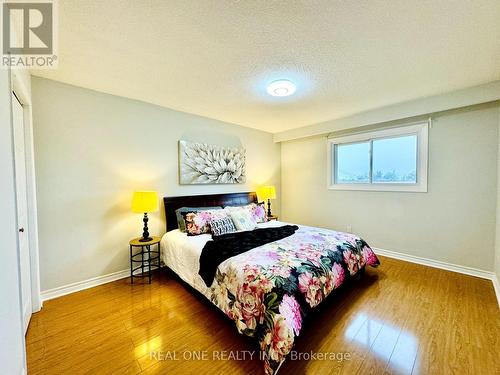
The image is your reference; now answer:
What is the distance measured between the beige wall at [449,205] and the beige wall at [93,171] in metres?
3.29

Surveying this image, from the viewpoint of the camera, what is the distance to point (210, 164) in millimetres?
3611

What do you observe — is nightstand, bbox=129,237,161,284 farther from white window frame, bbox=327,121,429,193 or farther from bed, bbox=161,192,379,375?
white window frame, bbox=327,121,429,193

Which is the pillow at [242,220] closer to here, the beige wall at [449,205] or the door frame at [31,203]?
the beige wall at [449,205]

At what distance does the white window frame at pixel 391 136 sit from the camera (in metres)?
3.08

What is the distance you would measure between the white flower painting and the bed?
1.02 m

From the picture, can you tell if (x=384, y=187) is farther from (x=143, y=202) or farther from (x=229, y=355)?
(x=143, y=202)

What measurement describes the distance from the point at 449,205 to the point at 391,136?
4.18 ft

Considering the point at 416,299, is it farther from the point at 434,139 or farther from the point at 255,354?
the point at 434,139

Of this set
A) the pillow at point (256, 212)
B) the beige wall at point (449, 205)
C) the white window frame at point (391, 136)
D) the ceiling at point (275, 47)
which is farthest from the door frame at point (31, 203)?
the beige wall at point (449, 205)

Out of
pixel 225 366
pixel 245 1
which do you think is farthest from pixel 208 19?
pixel 225 366

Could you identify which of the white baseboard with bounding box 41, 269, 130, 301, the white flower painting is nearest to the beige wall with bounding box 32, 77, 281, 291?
the white baseboard with bounding box 41, 269, 130, 301

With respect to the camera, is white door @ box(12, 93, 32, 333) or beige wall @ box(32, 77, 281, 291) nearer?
white door @ box(12, 93, 32, 333)

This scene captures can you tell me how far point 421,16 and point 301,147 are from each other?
316cm

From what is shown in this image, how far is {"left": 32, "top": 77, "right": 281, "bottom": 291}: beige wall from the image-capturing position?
7.44ft
